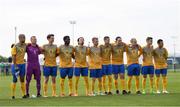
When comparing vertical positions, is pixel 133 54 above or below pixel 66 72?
above

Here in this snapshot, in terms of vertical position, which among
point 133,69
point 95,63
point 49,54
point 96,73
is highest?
point 49,54

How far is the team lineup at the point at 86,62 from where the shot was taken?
56.3 ft

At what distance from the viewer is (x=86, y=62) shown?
1816 cm

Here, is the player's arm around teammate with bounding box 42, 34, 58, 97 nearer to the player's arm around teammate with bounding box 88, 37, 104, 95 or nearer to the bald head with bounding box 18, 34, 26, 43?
the bald head with bounding box 18, 34, 26, 43

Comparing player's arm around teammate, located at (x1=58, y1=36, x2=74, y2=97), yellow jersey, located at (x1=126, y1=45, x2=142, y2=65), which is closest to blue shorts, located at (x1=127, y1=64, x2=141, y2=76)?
yellow jersey, located at (x1=126, y1=45, x2=142, y2=65)

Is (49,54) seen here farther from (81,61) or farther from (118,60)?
(118,60)

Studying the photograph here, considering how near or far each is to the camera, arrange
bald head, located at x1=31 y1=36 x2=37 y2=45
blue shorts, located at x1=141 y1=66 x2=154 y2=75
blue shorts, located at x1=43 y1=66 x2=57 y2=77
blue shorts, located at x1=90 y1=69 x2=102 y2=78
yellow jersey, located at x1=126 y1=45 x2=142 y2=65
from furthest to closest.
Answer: blue shorts, located at x1=141 y1=66 x2=154 y2=75, yellow jersey, located at x1=126 y1=45 x2=142 y2=65, blue shorts, located at x1=90 y1=69 x2=102 y2=78, blue shorts, located at x1=43 y1=66 x2=57 y2=77, bald head, located at x1=31 y1=36 x2=37 y2=45

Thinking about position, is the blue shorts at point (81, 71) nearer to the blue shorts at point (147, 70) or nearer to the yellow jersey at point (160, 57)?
the blue shorts at point (147, 70)

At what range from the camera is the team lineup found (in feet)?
56.3

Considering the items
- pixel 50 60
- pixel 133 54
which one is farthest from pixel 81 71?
pixel 133 54

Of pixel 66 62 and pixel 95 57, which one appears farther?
pixel 95 57

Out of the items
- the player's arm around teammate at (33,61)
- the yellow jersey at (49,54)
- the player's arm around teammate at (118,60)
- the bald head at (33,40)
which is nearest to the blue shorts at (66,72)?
the yellow jersey at (49,54)

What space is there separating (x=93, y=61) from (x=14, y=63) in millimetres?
2961

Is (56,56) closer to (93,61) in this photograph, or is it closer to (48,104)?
A: (93,61)
